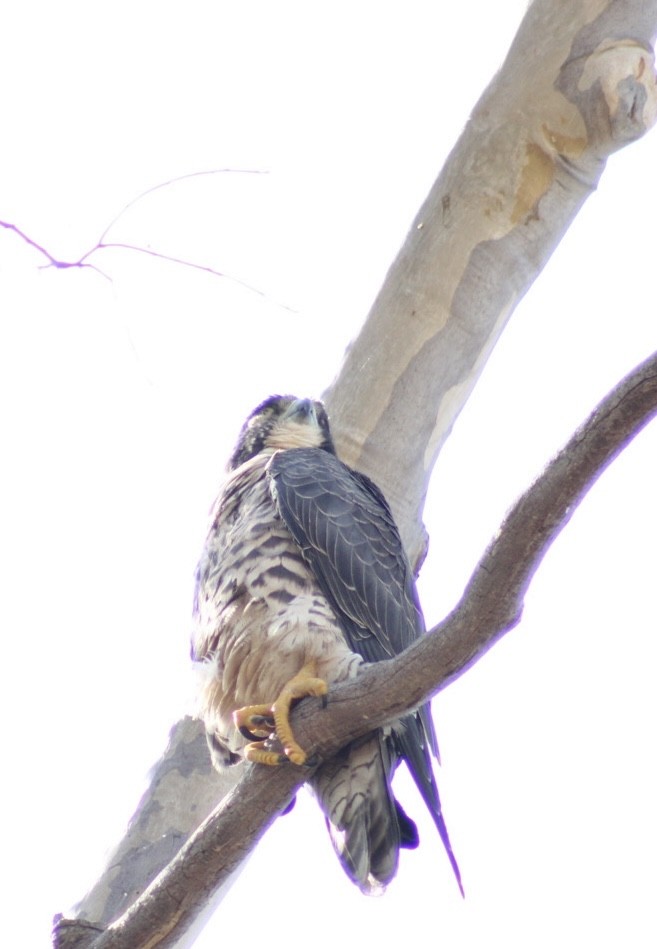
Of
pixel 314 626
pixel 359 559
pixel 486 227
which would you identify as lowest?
pixel 314 626

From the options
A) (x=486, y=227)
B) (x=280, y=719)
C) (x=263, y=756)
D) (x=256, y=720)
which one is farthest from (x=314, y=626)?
(x=486, y=227)

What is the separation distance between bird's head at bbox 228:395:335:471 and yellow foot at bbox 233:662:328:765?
146 centimetres

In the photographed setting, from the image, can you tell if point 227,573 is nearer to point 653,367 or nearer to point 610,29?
point 653,367

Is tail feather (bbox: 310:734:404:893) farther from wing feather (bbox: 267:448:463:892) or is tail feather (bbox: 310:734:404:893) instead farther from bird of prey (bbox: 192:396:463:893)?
wing feather (bbox: 267:448:463:892)

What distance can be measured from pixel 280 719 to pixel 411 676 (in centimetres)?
72

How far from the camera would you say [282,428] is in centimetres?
582

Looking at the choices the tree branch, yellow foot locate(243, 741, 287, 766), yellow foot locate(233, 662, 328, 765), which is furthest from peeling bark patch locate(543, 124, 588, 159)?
yellow foot locate(243, 741, 287, 766)

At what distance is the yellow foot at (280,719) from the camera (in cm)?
383

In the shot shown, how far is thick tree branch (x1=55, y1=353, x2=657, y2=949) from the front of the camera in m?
3.00

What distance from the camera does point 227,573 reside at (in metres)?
4.74

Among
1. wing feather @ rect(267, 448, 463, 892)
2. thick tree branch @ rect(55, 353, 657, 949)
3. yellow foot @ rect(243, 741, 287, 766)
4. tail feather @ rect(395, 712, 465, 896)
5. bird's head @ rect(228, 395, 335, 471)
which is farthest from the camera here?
Answer: bird's head @ rect(228, 395, 335, 471)

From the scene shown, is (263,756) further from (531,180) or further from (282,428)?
(531,180)

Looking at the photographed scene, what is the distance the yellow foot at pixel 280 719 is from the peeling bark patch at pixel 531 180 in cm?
230

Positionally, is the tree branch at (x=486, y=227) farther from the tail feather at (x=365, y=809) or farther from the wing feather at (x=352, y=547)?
the tail feather at (x=365, y=809)
